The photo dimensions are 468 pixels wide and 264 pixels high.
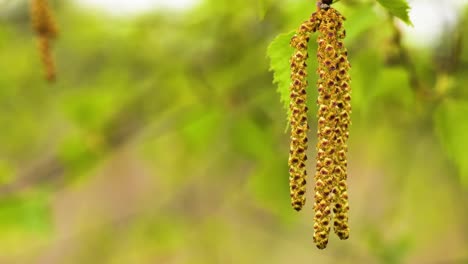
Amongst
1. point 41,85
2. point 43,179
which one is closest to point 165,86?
point 43,179

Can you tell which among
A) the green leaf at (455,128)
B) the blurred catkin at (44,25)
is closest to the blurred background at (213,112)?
the green leaf at (455,128)

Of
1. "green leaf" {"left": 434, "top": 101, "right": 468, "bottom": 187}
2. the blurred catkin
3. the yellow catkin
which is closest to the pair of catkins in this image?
the yellow catkin

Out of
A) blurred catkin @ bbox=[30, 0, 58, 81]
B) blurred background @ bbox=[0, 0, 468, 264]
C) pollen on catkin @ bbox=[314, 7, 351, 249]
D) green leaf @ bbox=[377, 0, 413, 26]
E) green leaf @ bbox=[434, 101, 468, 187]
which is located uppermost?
blurred background @ bbox=[0, 0, 468, 264]

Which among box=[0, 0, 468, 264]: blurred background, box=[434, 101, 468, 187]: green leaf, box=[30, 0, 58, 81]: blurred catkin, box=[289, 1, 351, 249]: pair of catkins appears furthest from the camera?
box=[0, 0, 468, 264]: blurred background

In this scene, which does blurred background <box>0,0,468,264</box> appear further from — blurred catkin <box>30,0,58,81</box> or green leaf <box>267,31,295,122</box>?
blurred catkin <box>30,0,58,81</box>

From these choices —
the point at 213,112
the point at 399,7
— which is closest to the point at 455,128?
the point at 399,7

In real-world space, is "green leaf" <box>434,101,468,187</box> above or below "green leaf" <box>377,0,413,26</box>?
above

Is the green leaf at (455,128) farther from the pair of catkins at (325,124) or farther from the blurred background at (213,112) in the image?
the pair of catkins at (325,124)
